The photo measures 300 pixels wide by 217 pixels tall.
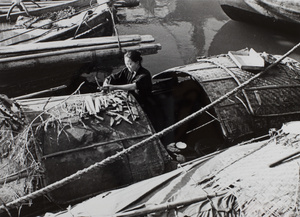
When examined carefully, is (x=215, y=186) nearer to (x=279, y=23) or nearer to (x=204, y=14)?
(x=279, y=23)

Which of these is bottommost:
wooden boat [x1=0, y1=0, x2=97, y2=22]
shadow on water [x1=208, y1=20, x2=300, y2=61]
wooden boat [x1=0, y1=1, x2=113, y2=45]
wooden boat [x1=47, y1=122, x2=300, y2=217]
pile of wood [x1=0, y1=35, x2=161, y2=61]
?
shadow on water [x1=208, y1=20, x2=300, y2=61]

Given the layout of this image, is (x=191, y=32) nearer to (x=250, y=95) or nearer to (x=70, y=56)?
(x=70, y=56)

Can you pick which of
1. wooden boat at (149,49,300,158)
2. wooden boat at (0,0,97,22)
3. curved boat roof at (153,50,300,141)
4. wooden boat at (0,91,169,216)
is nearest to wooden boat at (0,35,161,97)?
wooden boat at (149,49,300,158)

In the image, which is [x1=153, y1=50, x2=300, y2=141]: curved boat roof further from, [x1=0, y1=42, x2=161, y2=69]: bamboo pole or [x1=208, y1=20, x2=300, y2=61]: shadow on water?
[x1=208, y1=20, x2=300, y2=61]: shadow on water

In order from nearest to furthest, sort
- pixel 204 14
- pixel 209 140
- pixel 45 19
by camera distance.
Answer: pixel 209 140 < pixel 45 19 < pixel 204 14

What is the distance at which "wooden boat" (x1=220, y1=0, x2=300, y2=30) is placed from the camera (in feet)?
36.0

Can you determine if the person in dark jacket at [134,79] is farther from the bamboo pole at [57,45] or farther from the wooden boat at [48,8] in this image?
the wooden boat at [48,8]

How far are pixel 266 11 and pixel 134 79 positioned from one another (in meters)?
8.79

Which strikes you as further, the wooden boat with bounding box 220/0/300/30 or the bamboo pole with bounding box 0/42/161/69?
the wooden boat with bounding box 220/0/300/30

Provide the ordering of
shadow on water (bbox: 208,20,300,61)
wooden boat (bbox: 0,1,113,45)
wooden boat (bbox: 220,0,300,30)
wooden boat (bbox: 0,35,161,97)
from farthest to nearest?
wooden boat (bbox: 220,0,300,30) → shadow on water (bbox: 208,20,300,61) → wooden boat (bbox: 0,1,113,45) → wooden boat (bbox: 0,35,161,97)

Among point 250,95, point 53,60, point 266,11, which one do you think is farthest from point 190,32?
point 250,95

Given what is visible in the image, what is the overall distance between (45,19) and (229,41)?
7.29 m

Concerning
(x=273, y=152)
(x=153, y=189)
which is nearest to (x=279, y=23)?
(x=273, y=152)

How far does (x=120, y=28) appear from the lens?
37.7ft
